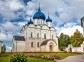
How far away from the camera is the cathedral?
67000 mm

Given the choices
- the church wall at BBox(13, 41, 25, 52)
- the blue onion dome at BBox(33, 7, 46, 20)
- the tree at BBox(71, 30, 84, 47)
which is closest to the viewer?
the church wall at BBox(13, 41, 25, 52)

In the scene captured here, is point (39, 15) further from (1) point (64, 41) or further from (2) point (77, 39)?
(1) point (64, 41)

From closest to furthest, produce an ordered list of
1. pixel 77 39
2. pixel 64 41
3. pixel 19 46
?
pixel 19 46 → pixel 77 39 → pixel 64 41

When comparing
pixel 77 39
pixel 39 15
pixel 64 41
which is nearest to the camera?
pixel 77 39

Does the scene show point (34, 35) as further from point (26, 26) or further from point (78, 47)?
point (78, 47)

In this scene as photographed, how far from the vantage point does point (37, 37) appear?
70.8 meters

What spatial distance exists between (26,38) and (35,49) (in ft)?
14.8

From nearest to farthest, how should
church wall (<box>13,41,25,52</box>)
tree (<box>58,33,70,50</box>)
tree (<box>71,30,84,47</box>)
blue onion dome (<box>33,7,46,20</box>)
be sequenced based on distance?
church wall (<box>13,41,25,52</box>) < tree (<box>71,30,84,47</box>) < blue onion dome (<box>33,7,46,20</box>) < tree (<box>58,33,70,50</box>)

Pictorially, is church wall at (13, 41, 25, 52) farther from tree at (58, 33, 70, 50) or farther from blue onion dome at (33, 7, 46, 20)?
tree at (58, 33, 70, 50)

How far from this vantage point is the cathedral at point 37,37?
6700 centimetres

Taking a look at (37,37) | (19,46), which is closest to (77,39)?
(37,37)

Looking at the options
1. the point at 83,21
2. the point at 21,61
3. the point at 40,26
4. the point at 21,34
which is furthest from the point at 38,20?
the point at 21,61

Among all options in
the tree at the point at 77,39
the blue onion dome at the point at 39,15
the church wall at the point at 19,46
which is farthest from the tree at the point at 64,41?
the church wall at the point at 19,46

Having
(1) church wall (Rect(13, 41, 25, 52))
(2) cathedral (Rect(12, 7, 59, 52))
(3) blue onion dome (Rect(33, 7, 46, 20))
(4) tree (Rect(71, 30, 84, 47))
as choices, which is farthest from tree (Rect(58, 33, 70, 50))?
(1) church wall (Rect(13, 41, 25, 52))
